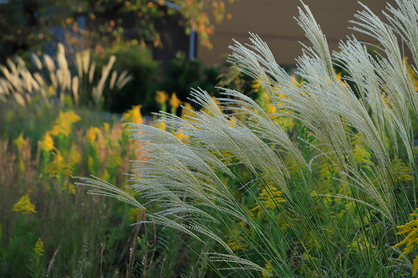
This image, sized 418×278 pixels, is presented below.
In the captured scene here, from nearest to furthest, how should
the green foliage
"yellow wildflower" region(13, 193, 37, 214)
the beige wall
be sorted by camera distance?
"yellow wildflower" region(13, 193, 37, 214), the green foliage, the beige wall

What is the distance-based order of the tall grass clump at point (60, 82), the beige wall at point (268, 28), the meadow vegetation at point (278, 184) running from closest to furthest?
1. the meadow vegetation at point (278, 184)
2. the tall grass clump at point (60, 82)
3. the beige wall at point (268, 28)

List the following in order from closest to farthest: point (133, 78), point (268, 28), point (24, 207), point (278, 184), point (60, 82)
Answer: point (278, 184) < point (24, 207) < point (60, 82) < point (133, 78) < point (268, 28)

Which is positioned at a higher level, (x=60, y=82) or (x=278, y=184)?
(x=60, y=82)

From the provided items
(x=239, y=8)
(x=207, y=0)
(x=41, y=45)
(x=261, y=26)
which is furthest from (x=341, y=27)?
(x=41, y=45)

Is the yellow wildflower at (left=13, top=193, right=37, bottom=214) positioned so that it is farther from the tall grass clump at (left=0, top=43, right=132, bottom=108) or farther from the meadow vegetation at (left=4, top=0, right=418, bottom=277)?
the tall grass clump at (left=0, top=43, right=132, bottom=108)

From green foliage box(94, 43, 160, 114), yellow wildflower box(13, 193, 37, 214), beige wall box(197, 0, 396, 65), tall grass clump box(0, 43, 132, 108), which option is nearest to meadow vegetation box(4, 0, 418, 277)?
yellow wildflower box(13, 193, 37, 214)

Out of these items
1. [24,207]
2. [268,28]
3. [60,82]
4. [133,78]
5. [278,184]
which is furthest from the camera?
[268,28]

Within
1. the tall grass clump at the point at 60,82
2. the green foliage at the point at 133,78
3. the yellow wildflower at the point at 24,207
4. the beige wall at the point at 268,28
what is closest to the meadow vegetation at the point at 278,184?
the yellow wildflower at the point at 24,207

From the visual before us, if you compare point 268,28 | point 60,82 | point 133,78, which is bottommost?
point 60,82

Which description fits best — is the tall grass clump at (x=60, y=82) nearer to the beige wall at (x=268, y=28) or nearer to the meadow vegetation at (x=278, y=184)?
the meadow vegetation at (x=278, y=184)

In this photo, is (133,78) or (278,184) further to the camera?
(133,78)

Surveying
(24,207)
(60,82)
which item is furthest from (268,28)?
(24,207)

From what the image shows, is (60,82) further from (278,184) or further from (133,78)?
(278,184)

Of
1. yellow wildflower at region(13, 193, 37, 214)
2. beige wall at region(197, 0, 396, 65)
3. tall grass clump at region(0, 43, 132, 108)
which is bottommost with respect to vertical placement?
yellow wildflower at region(13, 193, 37, 214)
